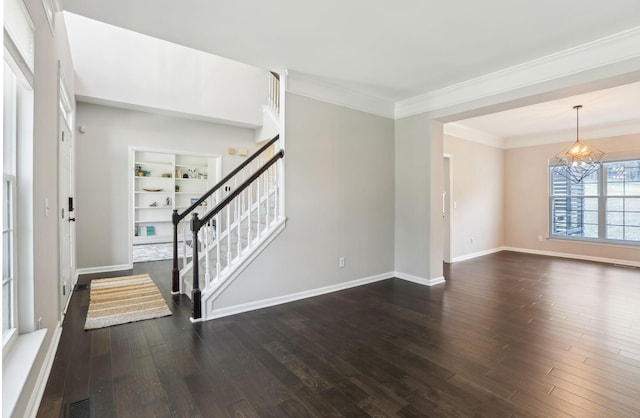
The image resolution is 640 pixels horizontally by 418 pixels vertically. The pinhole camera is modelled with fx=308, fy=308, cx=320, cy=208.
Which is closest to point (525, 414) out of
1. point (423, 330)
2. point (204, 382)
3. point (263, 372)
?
point (423, 330)

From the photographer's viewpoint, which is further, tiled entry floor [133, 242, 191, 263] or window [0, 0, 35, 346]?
tiled entry floor [133, 242, 191, 263]

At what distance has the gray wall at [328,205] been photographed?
144 inches

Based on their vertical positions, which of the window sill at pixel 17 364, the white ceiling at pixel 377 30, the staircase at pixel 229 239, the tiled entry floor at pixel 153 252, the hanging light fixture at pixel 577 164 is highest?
the white ceiling at pixel 377 30

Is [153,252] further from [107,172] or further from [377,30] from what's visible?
[377,30]

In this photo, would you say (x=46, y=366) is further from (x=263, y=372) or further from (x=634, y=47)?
(x=634, y=47)

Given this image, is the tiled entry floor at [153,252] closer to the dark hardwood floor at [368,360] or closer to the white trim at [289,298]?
the dark hardwood floor at [368,360]

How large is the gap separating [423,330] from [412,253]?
1.83 meters

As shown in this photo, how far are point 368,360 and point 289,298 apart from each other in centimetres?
154

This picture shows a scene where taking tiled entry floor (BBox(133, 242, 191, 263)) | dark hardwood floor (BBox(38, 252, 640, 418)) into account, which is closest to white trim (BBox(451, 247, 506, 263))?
dark hardwood floor (BBox(38, 252, 640, 418))

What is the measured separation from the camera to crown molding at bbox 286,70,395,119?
12.2 ft

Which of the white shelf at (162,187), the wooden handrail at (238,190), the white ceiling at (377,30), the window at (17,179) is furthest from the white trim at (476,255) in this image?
the window at (17,179)

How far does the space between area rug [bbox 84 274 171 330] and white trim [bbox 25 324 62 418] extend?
375 mm

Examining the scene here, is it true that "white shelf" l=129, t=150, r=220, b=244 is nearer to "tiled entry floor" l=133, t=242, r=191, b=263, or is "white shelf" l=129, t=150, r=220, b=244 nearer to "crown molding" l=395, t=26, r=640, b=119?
"tiled entry floor" l=133, t=242, r=191, b=263

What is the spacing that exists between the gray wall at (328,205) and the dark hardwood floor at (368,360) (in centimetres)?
36
